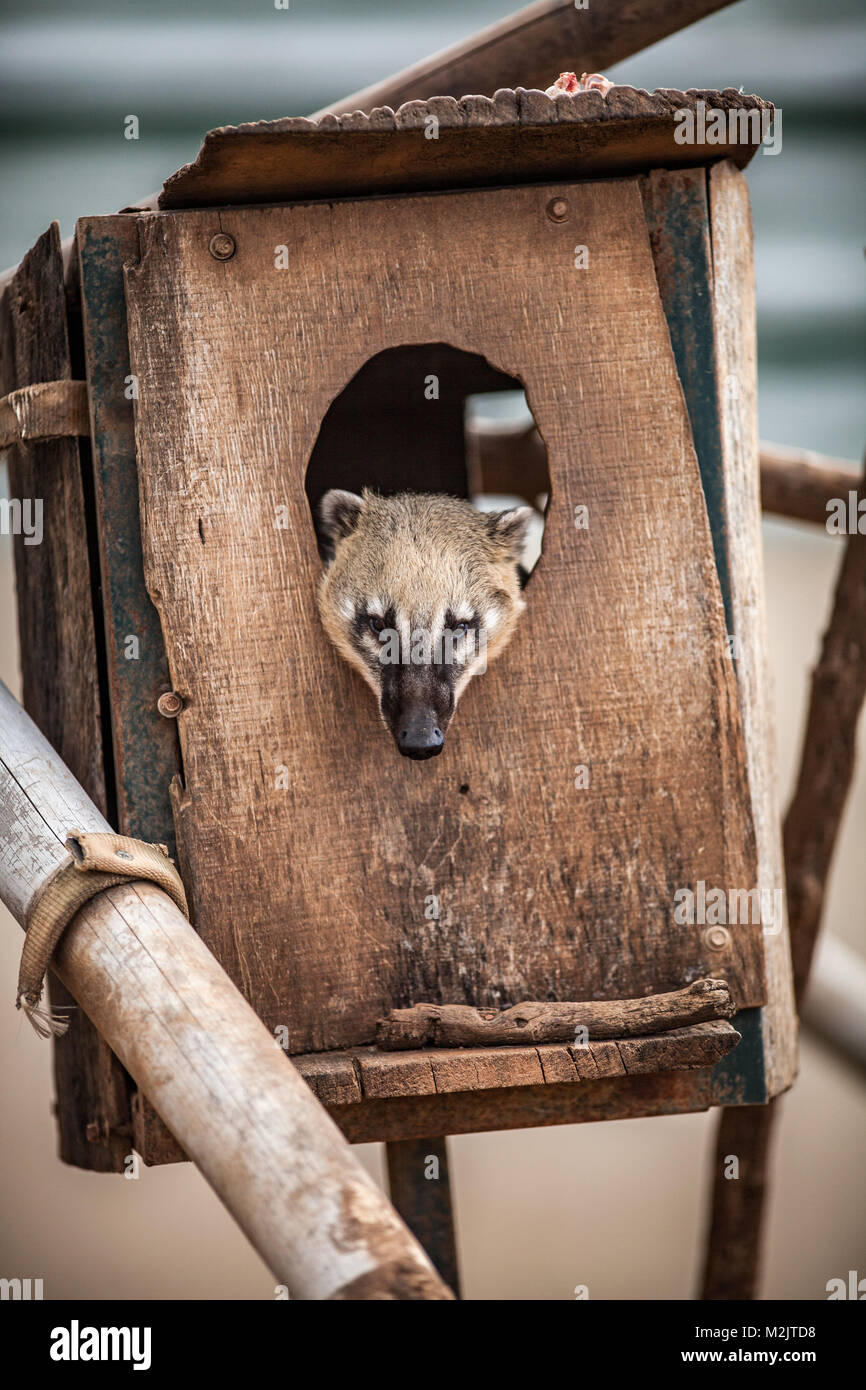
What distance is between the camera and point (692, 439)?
3.15m

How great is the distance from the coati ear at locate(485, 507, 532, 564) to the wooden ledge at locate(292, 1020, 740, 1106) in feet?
4.70

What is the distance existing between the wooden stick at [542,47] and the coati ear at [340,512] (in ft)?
4.15

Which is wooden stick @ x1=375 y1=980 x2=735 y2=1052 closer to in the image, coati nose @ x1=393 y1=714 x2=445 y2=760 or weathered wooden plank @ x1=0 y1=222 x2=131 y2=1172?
coati nose @ x1=393 y1=714 x2=445 y2=760

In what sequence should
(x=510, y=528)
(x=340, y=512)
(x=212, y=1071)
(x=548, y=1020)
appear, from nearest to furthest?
(x=212, y=1071) → (x=548, y=1020) → (x=340, y=512) → (x=510, y=528)

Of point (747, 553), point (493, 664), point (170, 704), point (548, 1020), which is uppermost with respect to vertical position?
point (747, 553)

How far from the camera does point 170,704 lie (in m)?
2.96

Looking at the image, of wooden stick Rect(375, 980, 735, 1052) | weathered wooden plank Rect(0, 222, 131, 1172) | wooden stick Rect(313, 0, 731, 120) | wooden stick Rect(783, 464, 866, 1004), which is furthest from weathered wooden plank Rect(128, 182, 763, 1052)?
wooden stick Rect(783, 464, 866, 1004)

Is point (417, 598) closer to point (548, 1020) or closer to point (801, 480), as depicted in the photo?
point (548, 1020)

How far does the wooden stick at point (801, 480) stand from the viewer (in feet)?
17.6

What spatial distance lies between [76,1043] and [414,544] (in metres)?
1.62

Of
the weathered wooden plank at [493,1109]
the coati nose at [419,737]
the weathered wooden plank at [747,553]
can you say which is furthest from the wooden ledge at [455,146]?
the weathered wooden plank at [493,1109]

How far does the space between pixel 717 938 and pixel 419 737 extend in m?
0.93

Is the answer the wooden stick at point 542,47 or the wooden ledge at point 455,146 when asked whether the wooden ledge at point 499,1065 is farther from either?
the wooden stick at point 542,47

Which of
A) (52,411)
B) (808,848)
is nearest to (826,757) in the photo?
(808,848)
